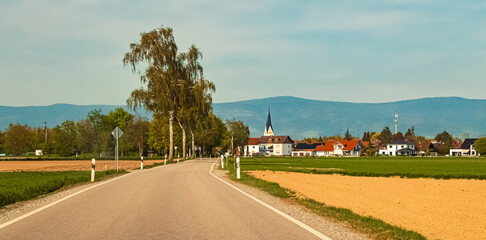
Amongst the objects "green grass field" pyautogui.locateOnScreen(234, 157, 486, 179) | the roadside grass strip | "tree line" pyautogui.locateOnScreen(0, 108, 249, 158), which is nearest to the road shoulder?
the roadside grass strip

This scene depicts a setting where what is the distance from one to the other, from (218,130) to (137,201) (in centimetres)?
11292

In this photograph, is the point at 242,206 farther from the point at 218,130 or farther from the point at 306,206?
the point at 218,130

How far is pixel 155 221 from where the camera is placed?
9.84m

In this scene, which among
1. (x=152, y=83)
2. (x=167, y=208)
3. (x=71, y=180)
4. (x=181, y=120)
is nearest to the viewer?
(x=167, y=208)

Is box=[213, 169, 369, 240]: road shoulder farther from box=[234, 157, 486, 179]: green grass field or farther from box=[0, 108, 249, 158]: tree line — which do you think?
box=[0, 108, 249, 158]: tree line

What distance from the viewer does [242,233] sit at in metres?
8.50

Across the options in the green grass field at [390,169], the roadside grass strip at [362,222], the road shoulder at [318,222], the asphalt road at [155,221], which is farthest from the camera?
the green grass field at [390,169]

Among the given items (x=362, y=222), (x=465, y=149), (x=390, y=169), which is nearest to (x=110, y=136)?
(x=390, y=169)

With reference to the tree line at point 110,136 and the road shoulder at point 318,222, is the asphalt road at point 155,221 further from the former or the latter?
the tree line at point 110,136

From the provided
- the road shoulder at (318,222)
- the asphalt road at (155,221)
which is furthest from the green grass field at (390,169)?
the asphalt road at (155,221)

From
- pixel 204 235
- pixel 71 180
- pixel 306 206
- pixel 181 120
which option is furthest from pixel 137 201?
pixel 181 120

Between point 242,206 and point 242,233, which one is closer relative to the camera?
point 242,233

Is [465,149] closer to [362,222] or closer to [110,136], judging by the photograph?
[110,136]

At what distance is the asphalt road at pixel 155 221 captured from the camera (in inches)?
329
